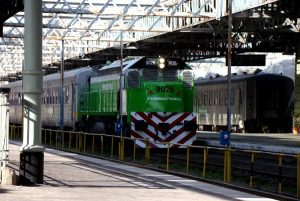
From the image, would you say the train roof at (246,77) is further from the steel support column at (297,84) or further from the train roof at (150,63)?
the train roof at (150,63)

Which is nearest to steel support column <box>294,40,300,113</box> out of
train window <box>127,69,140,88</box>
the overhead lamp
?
the overhead lamp

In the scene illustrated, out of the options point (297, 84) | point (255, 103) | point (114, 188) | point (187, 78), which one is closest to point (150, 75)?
point (187, 78)

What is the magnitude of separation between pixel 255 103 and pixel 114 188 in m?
36.7

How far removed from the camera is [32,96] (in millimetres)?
15305

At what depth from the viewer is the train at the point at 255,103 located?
5084 centimetres

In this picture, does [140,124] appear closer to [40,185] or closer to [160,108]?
[160,108]

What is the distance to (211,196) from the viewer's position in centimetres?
1425

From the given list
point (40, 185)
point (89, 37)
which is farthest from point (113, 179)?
point (89, 37)

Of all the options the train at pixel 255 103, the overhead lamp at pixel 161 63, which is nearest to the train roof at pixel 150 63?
the overhead lamp at pixel 161 63

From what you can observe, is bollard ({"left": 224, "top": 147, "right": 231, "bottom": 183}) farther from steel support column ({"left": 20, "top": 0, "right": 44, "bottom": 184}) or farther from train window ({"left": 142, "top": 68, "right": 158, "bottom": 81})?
train window ({"left": 142, "top": 68, "right": 158, "bottom": 81})

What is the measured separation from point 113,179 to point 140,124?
12.1 m

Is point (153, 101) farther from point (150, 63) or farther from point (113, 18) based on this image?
point (113, 18)

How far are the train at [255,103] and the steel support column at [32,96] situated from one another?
36.2m

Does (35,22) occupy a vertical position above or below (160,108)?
above
